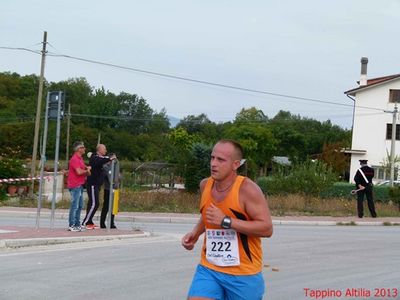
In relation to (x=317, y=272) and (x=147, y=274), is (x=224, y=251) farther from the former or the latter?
(x=317, y=272)

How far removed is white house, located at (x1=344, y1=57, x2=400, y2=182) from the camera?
57781 millimetres

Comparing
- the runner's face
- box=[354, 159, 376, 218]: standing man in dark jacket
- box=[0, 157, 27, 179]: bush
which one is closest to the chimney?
box=[0, 157, 27, 179]: bush

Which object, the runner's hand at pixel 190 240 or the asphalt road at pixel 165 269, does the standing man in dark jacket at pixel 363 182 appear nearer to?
the asphalt road at pixel 165 269

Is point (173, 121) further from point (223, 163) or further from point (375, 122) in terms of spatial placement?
point (223, 163)

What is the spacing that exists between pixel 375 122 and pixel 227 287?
5504 centimetres

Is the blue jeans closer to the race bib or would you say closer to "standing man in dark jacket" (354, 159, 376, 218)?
the race bib

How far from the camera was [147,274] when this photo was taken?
9.66 meters

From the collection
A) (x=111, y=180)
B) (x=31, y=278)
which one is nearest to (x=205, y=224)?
(x=31, y=278)

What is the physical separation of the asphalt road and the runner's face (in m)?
3.36

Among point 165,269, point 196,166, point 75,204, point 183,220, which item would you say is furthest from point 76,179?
point 196,166

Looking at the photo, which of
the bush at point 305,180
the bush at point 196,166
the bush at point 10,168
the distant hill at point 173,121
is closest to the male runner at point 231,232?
the bush at point 305,180

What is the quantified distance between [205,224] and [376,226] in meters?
15.1

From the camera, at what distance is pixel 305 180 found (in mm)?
26062

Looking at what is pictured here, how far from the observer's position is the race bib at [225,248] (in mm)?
5121
